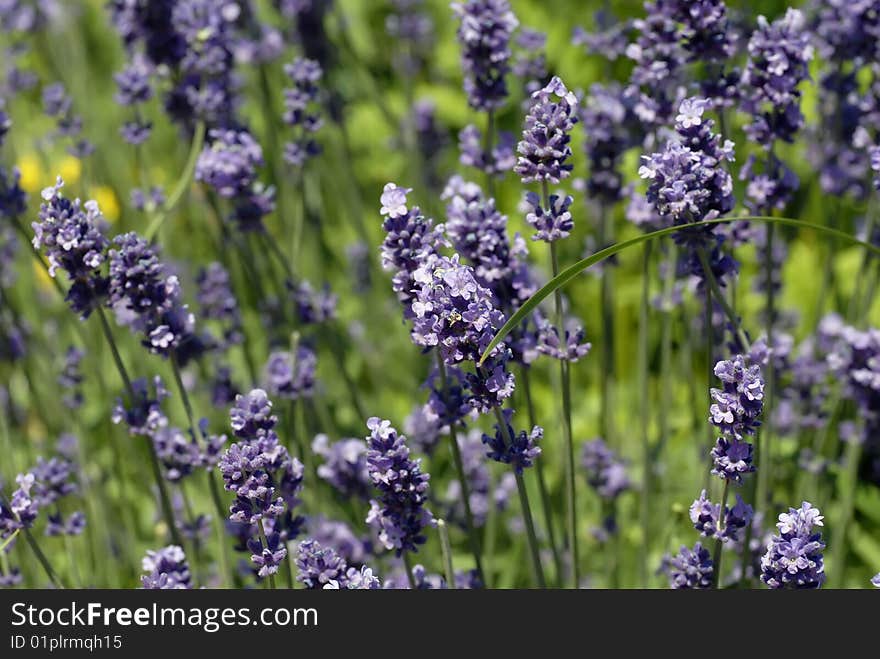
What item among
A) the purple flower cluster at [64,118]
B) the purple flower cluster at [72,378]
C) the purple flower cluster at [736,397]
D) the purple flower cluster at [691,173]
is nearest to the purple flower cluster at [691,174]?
the purple flower cluster at [691,173]

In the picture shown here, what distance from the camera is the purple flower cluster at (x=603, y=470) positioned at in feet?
11.8

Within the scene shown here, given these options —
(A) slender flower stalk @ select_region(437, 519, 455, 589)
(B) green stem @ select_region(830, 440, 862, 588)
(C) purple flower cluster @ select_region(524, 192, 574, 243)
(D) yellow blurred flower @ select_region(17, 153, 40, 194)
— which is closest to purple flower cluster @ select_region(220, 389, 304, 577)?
(A) slender flower stalk @ select_region(437, 519, 455, 589)

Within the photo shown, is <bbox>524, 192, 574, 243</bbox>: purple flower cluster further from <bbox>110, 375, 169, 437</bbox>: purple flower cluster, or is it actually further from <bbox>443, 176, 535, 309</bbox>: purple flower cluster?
<bbox>110, 375, 169, 437</bbox>: purple flower cluster

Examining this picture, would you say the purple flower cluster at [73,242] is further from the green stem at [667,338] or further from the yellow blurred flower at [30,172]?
the yellow blurred flower at [30,172]

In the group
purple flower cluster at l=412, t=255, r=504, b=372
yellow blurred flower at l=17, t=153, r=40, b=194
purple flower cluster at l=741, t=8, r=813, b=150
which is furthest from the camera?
yellow blurred flower at l=17, t=153, r=40, b=194

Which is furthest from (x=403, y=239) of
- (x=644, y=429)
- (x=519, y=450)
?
(x=644, y=429)

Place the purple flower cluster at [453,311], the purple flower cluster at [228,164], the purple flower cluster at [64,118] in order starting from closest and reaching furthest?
the purple flower cluster at [453,311] → the purple flower cluster at [228,164] → the purple flower cluster at [64,118]

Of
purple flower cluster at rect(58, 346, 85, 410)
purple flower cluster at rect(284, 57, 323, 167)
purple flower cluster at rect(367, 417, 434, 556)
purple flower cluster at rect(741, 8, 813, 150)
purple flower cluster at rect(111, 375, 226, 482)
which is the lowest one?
purple flower cluster at rect(367, 417, 434, 556)

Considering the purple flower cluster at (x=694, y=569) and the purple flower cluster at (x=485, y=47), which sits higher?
the purple flower cluster at (x=485, y=47)

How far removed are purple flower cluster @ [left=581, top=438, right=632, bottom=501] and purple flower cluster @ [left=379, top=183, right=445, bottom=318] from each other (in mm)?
1445

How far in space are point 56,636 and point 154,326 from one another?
2.28 ft

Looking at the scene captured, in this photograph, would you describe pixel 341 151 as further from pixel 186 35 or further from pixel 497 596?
pixel 497 596

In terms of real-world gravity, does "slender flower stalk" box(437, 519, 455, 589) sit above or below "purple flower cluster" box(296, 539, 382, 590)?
above

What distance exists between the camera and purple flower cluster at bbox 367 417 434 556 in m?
2.23
